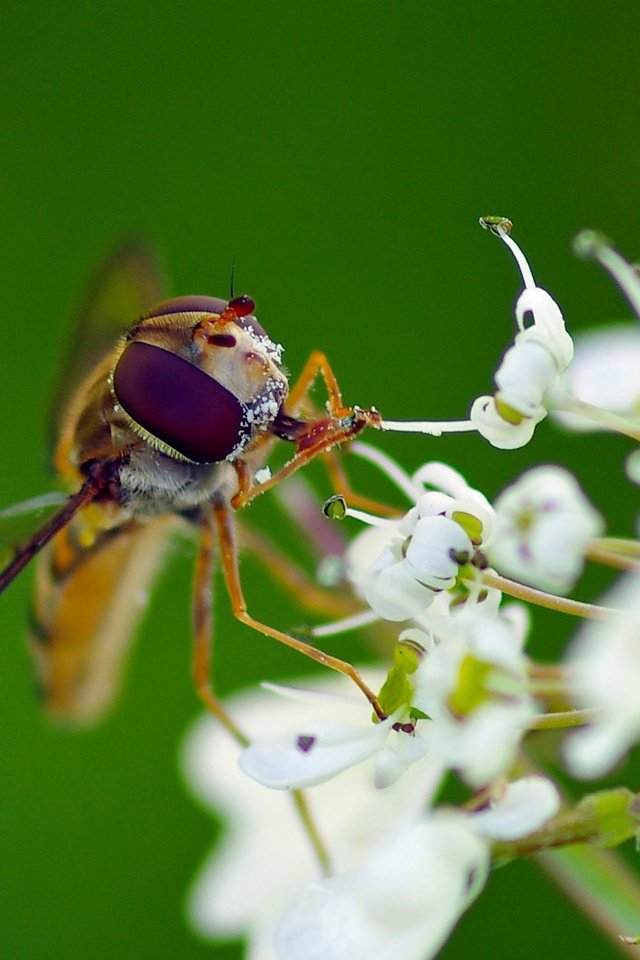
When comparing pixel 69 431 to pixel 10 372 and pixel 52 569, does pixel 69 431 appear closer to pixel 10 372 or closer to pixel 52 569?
pixel 52 569

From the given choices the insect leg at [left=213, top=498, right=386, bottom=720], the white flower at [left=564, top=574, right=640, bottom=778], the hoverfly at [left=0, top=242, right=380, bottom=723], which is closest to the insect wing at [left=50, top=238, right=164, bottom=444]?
the hoverfly at [left=0, top=242, right=380, bottom=723]

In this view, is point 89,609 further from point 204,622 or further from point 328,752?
point 328,752

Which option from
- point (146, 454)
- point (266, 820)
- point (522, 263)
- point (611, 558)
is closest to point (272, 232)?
point (266, 820)

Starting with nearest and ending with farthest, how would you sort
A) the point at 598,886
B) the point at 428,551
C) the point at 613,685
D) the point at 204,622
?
the point at 613,685 < the point at 428,551 < the point at 598,886 < the point at 204,622

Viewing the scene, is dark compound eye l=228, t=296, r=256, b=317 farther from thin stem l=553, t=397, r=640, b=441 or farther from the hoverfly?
thin stem l=553, t=397, r=640, b=441

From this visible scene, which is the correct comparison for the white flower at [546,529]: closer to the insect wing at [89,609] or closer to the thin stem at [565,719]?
the thin stem at [565,719]

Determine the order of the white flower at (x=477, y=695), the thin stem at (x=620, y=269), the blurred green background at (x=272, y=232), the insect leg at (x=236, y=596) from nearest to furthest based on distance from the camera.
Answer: the white flower at (x=477, y=695), the thin stem at (x=620, y=269), the insect leg at (x=236, y=596), the blurred green background at (x=272, y=232)

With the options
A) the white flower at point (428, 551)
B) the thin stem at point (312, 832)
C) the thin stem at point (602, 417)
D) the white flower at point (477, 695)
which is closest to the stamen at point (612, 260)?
the thin stem at point (602, 417)
